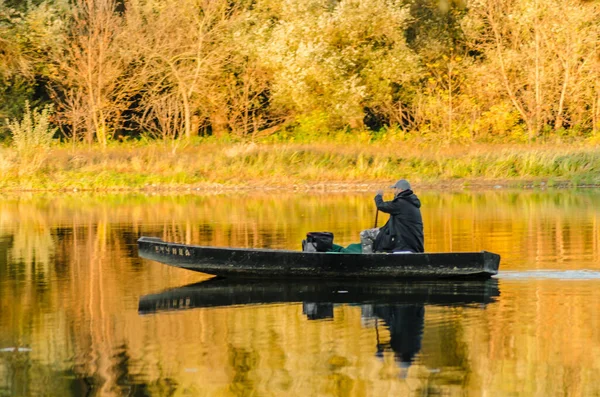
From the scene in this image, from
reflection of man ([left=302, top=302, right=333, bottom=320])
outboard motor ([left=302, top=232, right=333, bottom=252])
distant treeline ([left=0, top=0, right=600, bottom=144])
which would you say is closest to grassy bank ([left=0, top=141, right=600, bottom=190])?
distant treeline ([left=0, top=0, right=600, bottom=144])

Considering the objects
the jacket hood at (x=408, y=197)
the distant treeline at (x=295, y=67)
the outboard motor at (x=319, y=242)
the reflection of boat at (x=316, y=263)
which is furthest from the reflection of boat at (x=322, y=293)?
the distant treeline at (x=295, y=67)

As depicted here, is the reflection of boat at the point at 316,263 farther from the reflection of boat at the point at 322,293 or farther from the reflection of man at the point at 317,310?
the reflection of man at the point at 317,310

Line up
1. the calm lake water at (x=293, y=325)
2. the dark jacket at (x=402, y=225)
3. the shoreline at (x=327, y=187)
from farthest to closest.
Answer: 1. the shoreline at (x=327, y=187)
2. the dark jacket at (x=402, y=225)
3. the calm lake water at (x=293, y=325)

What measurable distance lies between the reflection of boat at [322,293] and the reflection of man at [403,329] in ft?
1.94

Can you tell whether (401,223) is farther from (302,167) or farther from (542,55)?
(542,55)

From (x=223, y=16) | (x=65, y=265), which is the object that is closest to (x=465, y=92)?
(x=223, y=16)

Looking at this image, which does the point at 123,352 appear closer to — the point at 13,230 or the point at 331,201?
the point at 13,230

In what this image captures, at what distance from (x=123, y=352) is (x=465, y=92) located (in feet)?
137

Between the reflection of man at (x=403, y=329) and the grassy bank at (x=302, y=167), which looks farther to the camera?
the grassy bank at (x=302, y=167)

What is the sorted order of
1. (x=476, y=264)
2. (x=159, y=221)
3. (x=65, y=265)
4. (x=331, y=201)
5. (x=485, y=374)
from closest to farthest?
(x=485, y=374), (x=476, y=264), (x=65, y=265), (x=159, y=221), (x=331, y=201)

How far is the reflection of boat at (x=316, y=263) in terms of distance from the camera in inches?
650

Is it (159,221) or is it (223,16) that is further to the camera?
(223,16)

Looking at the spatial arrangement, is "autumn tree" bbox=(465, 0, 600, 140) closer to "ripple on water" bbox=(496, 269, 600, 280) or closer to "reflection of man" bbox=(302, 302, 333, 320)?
"ripple on water" bbox=(496, 269, 600, 280)

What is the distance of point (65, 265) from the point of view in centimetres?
2056
